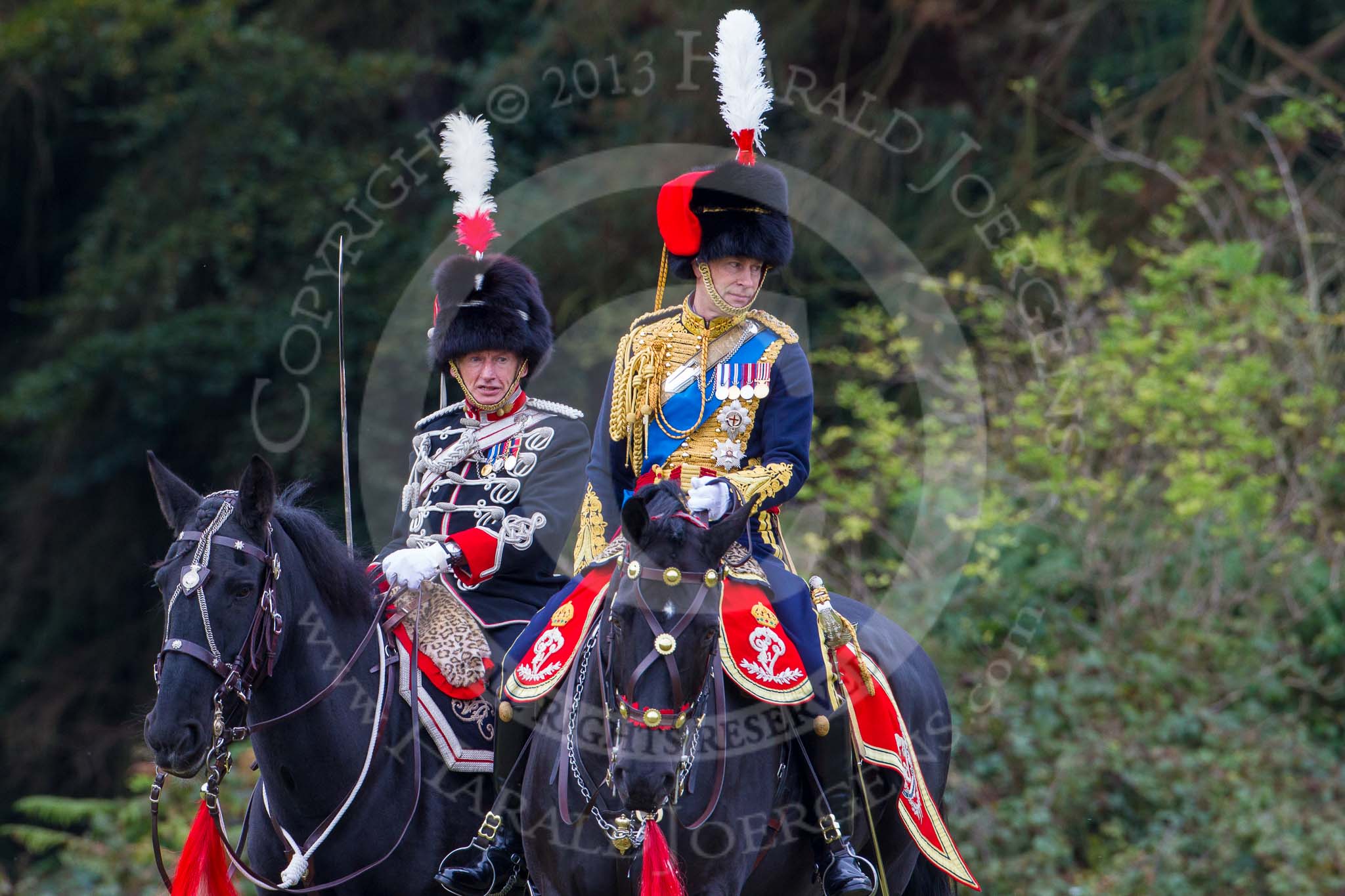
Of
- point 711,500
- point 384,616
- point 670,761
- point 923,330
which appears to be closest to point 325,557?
point 384,616

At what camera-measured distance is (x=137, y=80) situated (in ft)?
45.5

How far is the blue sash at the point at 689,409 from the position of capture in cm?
529

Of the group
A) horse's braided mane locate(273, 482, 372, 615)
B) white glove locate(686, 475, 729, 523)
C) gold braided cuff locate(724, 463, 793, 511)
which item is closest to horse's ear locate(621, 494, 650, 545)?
white glove locate(686, 475, 729, 523)

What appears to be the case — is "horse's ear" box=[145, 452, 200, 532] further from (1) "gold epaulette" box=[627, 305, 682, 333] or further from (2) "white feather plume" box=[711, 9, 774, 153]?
(2) "white feather plume" box=[711, 9, 774, 153]

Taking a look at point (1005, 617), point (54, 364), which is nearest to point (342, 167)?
point (54, 364)

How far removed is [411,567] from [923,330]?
23.9 feet

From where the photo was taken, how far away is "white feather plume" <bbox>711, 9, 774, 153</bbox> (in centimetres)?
528

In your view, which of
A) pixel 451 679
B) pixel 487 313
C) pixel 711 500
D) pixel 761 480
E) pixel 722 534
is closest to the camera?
pixel 722 534

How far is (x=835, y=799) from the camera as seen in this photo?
5.16 metres

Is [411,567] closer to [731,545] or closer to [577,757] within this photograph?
[577,757]

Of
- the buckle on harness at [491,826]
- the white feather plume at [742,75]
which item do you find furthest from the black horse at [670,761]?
the white feather plume at [742,75]

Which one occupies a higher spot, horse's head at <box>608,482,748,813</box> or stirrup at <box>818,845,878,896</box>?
horse's head at <box>608,482,748,813</box>

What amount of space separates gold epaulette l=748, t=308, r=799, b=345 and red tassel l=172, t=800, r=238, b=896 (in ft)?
8.36

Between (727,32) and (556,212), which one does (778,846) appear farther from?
(556,212)
